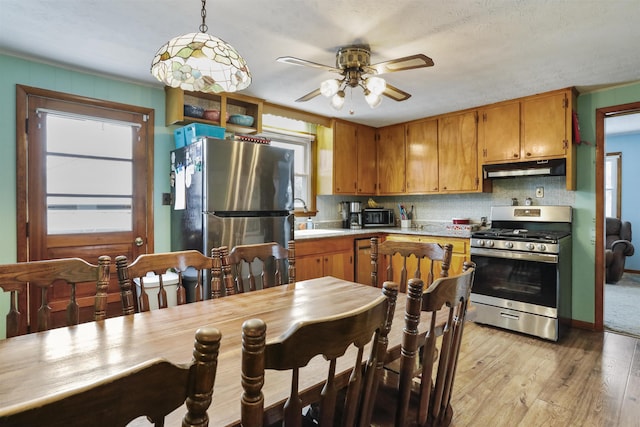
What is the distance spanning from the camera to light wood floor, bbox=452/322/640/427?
6.19 ft

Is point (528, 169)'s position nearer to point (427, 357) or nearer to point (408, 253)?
point (408, 253)

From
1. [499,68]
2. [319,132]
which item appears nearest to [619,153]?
[499,68]

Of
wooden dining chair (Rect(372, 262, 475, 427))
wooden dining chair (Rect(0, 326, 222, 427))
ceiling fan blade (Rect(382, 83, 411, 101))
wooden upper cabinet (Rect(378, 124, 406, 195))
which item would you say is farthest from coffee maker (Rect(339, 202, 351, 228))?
wooden dining chair (Rect(0, 326, 222, 427))

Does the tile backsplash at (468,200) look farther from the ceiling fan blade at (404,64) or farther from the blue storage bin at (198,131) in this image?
the ceiling fan blade at (404,64)

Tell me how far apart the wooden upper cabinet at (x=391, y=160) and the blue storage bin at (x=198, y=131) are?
7.92 feet

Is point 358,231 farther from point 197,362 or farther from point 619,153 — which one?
point 619,153

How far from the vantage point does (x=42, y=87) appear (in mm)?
2545

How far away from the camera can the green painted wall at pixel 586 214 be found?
322 cm

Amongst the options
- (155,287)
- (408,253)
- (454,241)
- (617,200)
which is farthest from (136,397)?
(617,200)

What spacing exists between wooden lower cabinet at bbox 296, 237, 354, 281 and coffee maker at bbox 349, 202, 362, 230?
2.15 ft

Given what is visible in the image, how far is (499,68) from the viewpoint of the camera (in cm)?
272

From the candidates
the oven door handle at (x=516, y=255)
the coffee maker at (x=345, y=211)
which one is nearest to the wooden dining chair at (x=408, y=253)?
the oven door handle at (x=516, y=255)

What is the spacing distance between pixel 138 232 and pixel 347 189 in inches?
95.8

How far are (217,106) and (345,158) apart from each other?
1.70 metres
